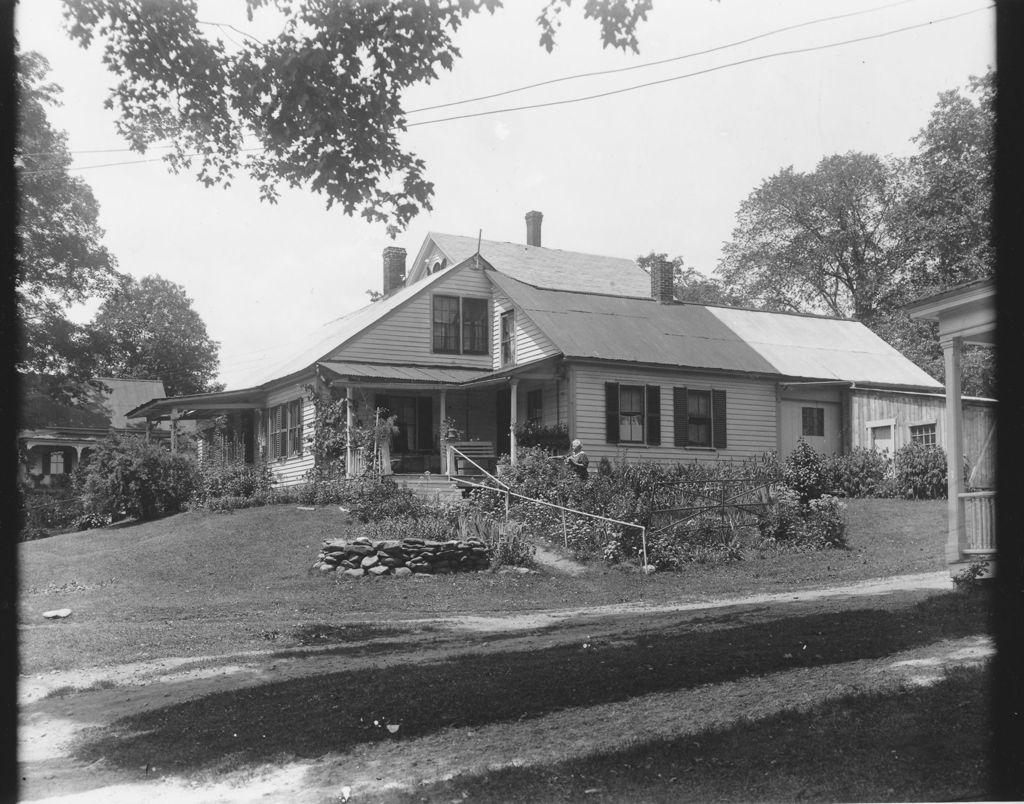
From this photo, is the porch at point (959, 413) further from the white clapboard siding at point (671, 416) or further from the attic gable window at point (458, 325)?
the attic gable window at point (458, 325)

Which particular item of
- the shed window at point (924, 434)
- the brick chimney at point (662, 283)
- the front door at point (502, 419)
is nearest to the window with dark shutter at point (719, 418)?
the brick chimney at point (662, 283)

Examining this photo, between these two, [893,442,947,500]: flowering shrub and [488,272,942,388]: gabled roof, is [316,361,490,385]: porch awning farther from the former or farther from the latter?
[893,442,947,500]: flowering shrub

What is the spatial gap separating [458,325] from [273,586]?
1491 cm

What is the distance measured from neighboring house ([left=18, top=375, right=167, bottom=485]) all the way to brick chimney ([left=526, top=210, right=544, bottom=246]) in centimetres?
1706

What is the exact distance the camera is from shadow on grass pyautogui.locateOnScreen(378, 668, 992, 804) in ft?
17.4

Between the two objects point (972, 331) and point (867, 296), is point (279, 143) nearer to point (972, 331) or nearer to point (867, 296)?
point (972, 331)

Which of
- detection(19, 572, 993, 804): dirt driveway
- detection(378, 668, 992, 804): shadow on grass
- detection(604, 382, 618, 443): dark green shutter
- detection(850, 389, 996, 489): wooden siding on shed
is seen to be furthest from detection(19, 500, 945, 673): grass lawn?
detection(604, 382, 618, 443): dark green shutter

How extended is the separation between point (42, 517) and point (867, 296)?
1414 inches

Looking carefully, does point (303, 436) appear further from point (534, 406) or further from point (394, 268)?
point (394, 268)

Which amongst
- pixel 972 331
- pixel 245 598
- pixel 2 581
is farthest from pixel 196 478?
pixel 972 331

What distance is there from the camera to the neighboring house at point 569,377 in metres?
24.6

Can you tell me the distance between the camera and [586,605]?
500 inches

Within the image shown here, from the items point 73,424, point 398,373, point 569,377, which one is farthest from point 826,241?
point 73,424

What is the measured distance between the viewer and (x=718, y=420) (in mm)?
26156
